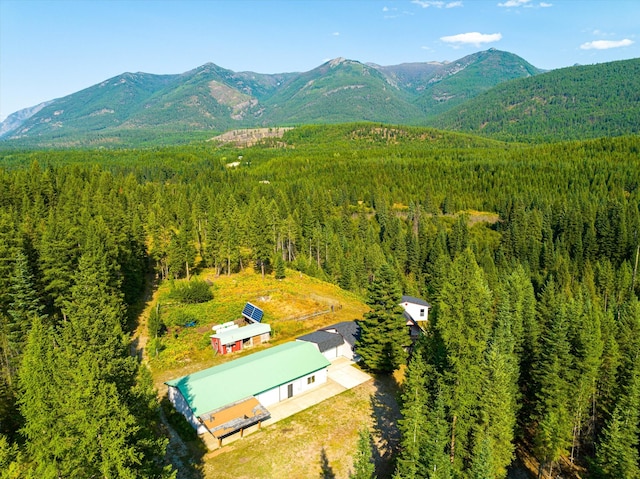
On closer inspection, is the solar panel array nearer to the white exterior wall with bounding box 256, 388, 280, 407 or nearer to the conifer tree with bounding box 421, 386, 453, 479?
the white exterior wall with bounding box 256, 388, 280, 407

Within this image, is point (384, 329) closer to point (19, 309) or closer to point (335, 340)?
point (335, 340)

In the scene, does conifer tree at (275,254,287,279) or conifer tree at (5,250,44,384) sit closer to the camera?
conifer tree at (5,250,44,384)

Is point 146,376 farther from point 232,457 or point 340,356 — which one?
point 340,356

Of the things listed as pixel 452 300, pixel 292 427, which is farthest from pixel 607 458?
pixel 292 427

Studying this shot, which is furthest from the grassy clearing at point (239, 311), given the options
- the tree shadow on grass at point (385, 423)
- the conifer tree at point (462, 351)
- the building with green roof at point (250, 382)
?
the conifer tree at point (462, 351)

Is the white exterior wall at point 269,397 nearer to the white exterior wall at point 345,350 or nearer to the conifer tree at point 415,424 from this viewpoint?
the white exterior wall at point 345,350

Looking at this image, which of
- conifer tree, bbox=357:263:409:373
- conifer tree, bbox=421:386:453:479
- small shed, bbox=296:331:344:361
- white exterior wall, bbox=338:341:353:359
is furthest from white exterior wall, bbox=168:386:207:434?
white exterior wall, bbox=338:341:353:359
